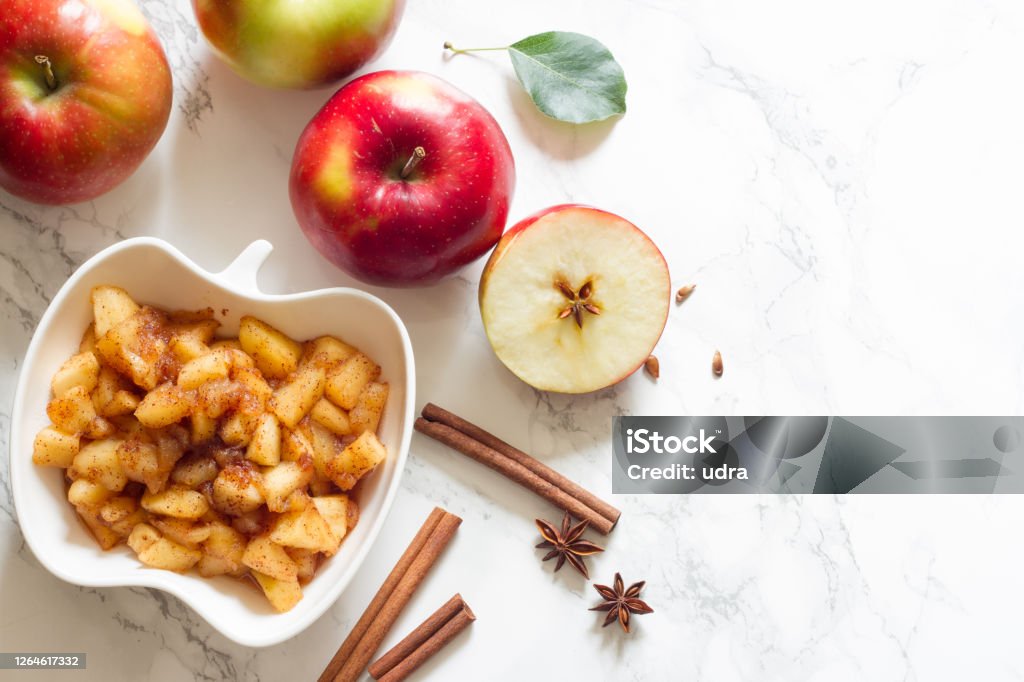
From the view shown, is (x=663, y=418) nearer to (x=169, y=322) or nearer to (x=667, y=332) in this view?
(x=667, y=332)

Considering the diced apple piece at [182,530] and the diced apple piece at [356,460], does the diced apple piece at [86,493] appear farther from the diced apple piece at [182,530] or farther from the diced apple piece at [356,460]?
the diced apple piece at [356,460]

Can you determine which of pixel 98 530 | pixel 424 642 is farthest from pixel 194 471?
pixel 424 642

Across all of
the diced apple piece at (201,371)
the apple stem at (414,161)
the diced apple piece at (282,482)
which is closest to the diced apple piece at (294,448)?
the diced apple piece at (282,482)

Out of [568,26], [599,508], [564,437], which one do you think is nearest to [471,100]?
[568,26]

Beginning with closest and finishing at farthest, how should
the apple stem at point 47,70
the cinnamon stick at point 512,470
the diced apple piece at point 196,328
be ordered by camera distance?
1. the apple stem at point 47,70
2. the diced apple piece at point 196,328
3. the cinnamon stick at point 512,470

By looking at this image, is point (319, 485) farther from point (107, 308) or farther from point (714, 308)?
point (714, 308)

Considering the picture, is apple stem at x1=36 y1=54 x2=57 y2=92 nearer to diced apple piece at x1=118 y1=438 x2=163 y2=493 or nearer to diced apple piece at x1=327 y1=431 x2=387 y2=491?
diced apple piece at x1=118 y1=438 x2=163 y2=493

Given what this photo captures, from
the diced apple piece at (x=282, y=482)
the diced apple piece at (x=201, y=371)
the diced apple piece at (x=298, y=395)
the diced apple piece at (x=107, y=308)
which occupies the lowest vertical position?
the diced apple piece at (x=282, y=482)
